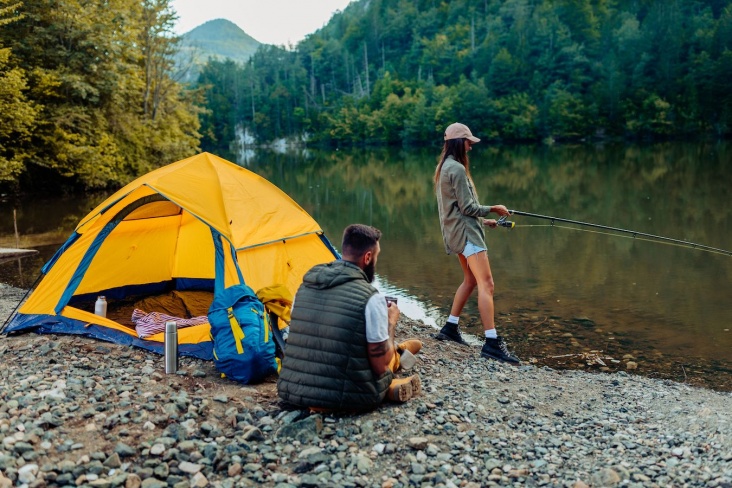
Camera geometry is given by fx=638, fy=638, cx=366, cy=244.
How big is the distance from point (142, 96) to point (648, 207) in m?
26.9

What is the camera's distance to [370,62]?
5212 inches

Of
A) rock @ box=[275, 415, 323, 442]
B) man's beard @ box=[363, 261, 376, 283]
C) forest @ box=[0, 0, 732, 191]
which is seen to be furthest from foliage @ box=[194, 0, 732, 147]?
rock @ box=[275, 415, 323, 442]

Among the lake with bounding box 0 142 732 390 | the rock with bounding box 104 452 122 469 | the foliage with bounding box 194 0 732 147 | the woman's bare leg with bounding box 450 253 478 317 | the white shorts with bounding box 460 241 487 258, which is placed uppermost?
the foliage with bounding box 194 0 732 147

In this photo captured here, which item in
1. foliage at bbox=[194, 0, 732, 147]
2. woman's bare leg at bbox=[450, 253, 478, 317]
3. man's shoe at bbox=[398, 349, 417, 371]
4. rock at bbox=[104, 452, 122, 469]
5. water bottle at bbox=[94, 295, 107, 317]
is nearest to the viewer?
rock at bbox=[104, 452, 122, 469]

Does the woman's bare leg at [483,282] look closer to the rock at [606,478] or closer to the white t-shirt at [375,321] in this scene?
the white t-shirt at [375,321]

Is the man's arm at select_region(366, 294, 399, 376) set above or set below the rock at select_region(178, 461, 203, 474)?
above

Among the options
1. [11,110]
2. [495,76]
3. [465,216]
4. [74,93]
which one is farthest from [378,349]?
[495,76]

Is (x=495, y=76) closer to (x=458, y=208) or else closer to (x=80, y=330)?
(x=458, y=208)

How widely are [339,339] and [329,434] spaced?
0.71 m

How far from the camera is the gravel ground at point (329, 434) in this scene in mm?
4191

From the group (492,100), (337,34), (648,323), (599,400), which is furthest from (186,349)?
(337,34)

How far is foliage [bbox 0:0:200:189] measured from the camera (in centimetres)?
2416

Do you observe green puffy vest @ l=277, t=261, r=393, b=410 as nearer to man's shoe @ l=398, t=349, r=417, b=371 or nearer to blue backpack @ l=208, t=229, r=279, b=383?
man's shoe @ l=398, t=349, r=417, b=371

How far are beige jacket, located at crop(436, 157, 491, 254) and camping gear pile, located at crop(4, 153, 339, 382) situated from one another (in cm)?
173
